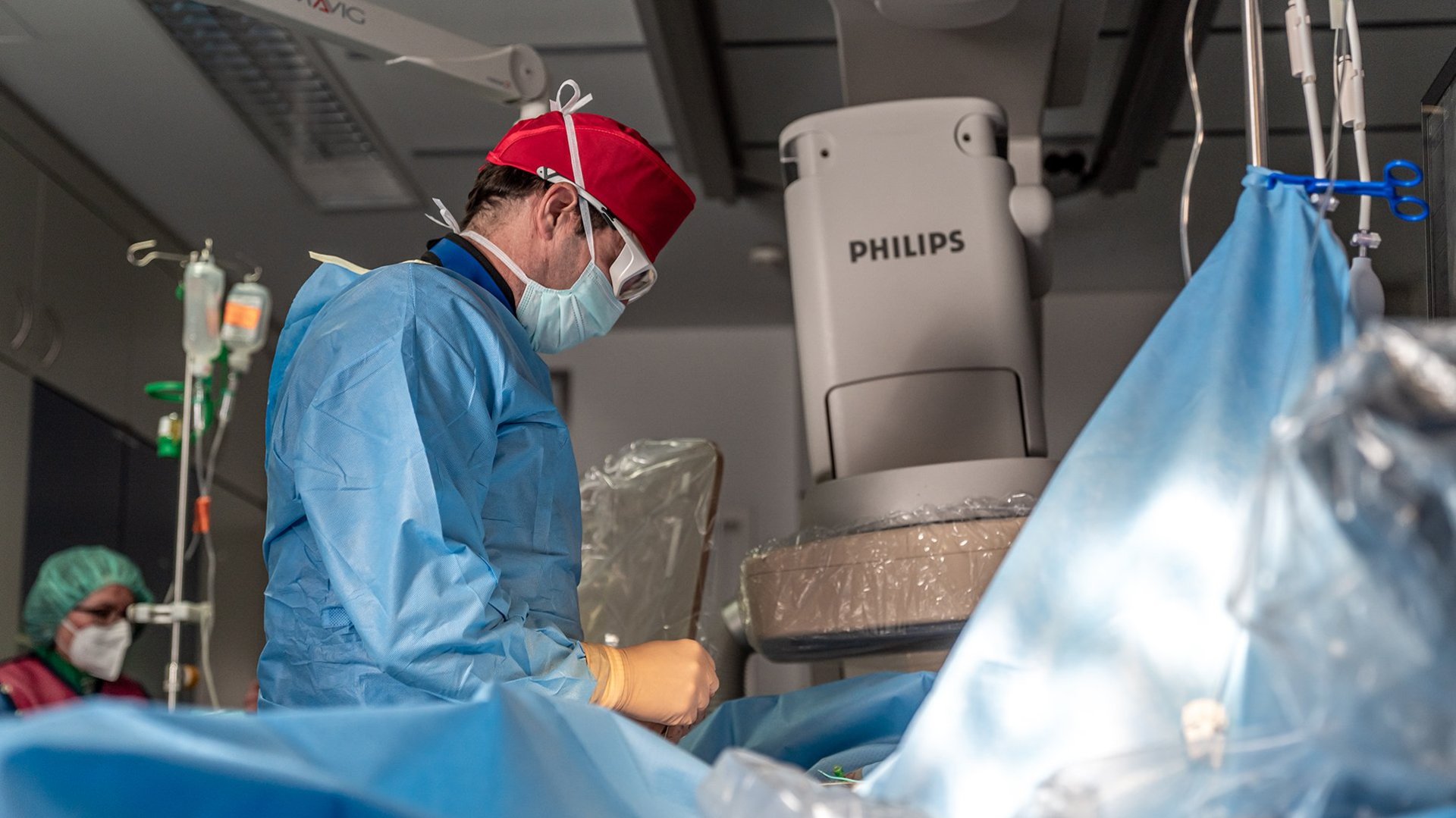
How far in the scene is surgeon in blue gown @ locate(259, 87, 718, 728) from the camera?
49.9 inches

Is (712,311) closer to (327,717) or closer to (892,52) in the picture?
(892,52)

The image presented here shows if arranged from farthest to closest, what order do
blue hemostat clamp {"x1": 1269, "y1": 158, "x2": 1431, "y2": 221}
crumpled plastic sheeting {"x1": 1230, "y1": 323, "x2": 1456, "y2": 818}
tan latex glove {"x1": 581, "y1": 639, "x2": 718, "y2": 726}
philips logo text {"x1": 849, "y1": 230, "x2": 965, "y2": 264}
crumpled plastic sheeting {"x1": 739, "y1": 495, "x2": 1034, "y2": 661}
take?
philips logo text {"x1": 849, "y1": 230, "x2": 965, "y2": 264} → crumpled plastic sheeting {"x1": 739, "y1": 495, "x2": 1034, "y2": 661} → tan latex glove {"x1": 581, "y1": 639, "x2": 718, "y2": 726} → blue hemostat clamp {"x1": 1269, "y1": 158, "x2": 1431, "y2": 221} → crumpled plastic sheeting {"x1": 1230, "y1": 323, "x2": 1456, "y2": 818}

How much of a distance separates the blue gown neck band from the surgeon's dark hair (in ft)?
0.29

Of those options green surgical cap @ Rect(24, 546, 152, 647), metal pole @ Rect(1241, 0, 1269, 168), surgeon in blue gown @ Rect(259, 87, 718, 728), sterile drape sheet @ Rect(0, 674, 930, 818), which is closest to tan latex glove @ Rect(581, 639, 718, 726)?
surgeon in blue gown @ Rect(259, 87, 718, 728)

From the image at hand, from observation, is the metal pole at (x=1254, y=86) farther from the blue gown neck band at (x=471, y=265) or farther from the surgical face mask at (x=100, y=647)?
the surgical face mask at (x=100, y=647)

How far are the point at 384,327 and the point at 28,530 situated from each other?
2.37 m

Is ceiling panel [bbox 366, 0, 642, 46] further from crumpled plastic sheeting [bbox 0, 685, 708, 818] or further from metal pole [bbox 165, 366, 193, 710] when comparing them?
crumpled plastic sheeting [bbox 0, 685, 708, 818]

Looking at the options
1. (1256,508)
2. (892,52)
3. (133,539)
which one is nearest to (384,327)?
(1256,508)

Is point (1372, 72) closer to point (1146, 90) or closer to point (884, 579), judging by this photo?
point (1146, 90)

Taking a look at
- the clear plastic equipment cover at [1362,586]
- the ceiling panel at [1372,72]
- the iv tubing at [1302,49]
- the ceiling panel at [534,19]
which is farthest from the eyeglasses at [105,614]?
the clear plastic equipment cover at [1362,586]

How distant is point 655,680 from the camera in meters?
1.39

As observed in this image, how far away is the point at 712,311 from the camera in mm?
4746

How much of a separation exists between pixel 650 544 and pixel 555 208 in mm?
594

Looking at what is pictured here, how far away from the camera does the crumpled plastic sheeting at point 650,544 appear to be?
6.66ft
